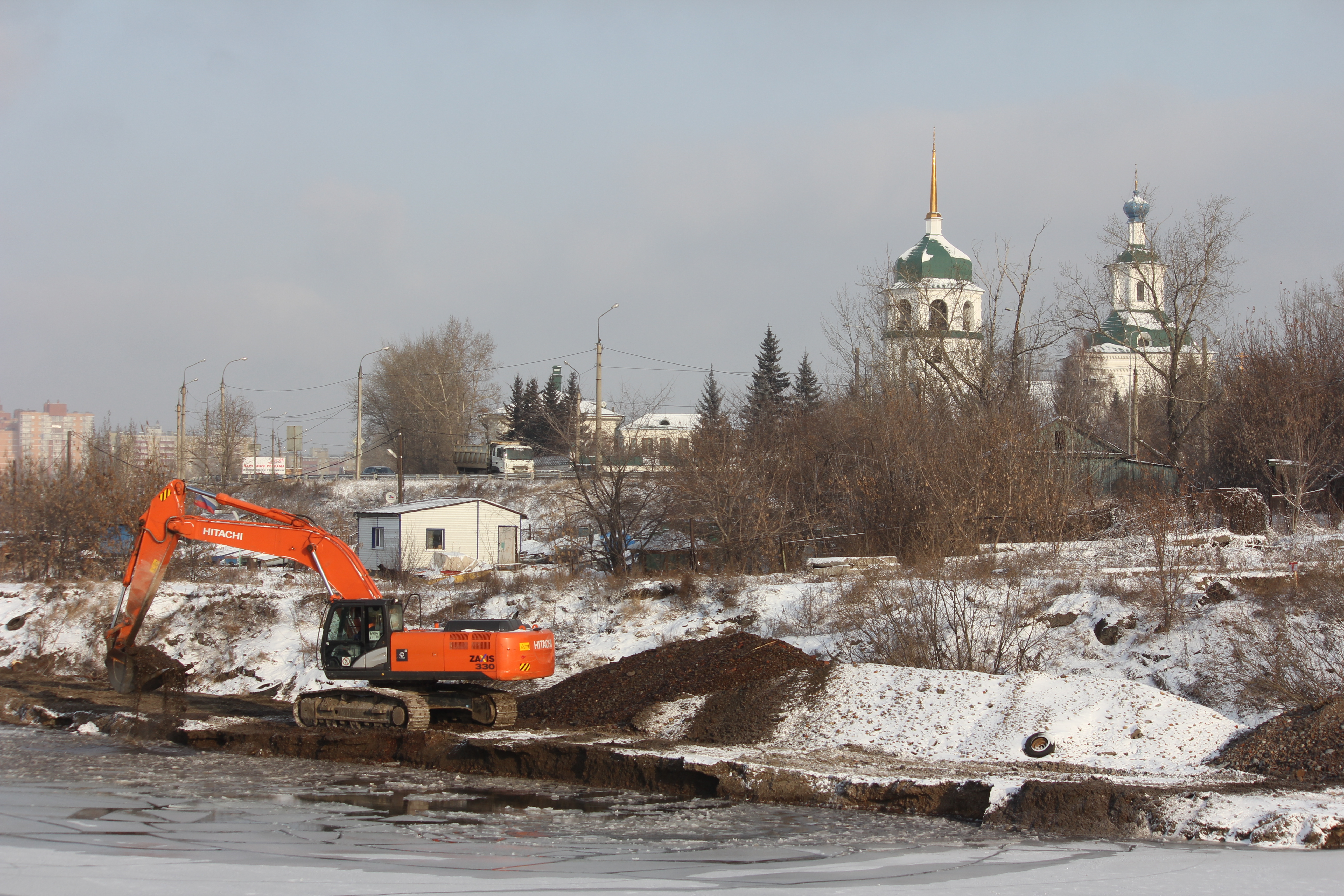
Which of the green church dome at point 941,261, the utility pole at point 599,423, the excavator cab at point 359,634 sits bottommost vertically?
the excavator cab at point 359,634

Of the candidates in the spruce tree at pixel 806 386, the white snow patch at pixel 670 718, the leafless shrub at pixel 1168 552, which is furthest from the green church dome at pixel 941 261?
the white snow patch at pixel 670 718

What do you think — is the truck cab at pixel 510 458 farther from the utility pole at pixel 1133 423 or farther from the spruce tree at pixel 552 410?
the utility pole at pixel 1133 423

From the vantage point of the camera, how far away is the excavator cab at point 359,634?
15289 mm

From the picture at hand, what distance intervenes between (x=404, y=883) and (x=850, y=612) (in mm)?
12652

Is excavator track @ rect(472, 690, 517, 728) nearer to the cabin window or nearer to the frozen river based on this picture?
the frozen river

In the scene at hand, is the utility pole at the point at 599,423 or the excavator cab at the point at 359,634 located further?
the utility pole at the point at 599,423

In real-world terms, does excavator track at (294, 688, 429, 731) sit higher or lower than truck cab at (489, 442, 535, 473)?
lower

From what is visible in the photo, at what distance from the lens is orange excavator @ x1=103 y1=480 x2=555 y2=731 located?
14.9 meters

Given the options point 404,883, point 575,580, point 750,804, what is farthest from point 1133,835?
point 575,580

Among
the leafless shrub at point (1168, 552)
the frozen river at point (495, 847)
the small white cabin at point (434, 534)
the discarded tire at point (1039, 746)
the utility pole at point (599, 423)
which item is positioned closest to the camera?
the frozen river at point (495, 847)

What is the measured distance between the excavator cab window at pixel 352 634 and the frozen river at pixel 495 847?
8.14 ft

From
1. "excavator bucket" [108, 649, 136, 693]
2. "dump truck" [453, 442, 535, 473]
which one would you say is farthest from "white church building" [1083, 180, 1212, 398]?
"dump truck" [453, 442, 535, 473]

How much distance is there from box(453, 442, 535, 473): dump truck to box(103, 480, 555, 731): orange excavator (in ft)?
161

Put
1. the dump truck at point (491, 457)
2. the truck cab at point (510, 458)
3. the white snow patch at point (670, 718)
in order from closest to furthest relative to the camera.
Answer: the white snow patch at point (670, 718)
the truck cab at point (510, 458)
the dump truck at point (491, 457)
